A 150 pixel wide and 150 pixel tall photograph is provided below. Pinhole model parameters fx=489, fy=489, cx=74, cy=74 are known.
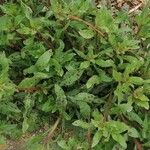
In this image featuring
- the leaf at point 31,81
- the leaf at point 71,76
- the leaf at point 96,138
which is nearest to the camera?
the leaf at point 96,138

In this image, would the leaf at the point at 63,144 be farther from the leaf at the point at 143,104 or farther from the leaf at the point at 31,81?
the leaf at the point at 143,104

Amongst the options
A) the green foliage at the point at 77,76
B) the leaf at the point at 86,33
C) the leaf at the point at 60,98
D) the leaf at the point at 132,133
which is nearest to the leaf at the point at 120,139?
the green foliage at the point at 77,76

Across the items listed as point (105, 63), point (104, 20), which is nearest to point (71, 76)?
point (105, 63)

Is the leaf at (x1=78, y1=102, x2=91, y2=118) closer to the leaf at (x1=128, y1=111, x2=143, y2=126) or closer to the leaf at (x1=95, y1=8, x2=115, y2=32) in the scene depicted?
the leaf at (x1=128, y1=111, x2=143, y2=126)

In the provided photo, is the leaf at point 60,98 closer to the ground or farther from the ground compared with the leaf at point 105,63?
closer to the ground

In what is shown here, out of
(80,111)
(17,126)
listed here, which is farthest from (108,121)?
(17,126)

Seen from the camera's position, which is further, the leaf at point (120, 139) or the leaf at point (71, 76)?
the leaf at point (71, 76)

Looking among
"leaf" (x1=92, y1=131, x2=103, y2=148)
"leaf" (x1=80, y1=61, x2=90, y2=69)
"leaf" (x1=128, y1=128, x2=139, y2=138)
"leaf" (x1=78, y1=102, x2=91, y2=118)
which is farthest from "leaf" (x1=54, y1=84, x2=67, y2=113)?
"leaf" (x1=128, y1=128, x2=139, y2=138)

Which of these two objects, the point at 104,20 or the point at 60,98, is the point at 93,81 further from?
the point at 104,20

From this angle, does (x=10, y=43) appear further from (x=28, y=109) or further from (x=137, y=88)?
(x=137, y=88)
